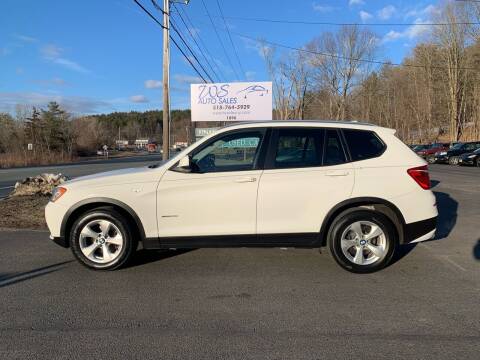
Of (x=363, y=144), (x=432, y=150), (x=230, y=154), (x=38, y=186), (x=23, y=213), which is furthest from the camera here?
(x=432, y=150)

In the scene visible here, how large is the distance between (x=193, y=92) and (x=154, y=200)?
40.1 ft

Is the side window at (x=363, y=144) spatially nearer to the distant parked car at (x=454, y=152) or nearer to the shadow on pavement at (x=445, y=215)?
the shadow on pavement at (x=445, y=215)

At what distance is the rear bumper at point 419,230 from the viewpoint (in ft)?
16.7

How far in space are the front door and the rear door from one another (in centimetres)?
15

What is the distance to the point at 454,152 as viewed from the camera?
3284 cm

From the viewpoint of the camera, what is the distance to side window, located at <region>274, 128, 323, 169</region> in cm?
511

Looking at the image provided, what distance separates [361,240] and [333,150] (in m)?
1.15

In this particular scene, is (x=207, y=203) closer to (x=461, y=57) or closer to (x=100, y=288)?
A: (x=100, y=288)

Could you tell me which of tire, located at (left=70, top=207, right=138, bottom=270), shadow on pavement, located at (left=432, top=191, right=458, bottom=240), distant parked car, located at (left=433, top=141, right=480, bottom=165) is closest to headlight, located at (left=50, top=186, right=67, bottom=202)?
tire, located at (left=70, top=207, right=138, bottom=270)

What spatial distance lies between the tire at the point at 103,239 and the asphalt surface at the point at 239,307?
16cm

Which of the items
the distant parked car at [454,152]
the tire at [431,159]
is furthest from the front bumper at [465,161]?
the tire at [431,159]

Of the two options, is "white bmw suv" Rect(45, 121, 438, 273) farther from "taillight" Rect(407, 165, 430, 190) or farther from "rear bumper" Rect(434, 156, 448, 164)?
"rear bumper" Rect(434, 156, 448, 164)

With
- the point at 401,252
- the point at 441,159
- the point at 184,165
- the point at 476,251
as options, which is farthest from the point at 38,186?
the point at 441,159

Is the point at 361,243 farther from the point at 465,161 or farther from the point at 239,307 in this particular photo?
the point at 465,161
